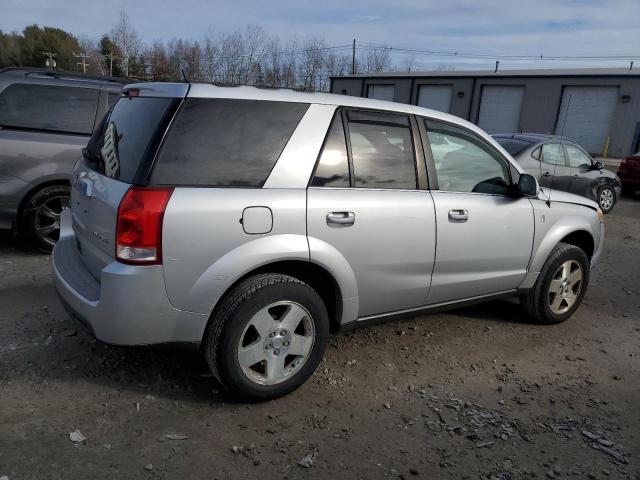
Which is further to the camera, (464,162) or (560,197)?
(560,197)

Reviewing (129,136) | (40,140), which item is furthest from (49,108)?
(129,136)

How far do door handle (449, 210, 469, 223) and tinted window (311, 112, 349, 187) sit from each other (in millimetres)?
879

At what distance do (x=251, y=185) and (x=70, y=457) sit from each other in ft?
5.38

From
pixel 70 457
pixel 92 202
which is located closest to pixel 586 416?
pixel 70 457

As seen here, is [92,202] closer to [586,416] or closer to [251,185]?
[251,185]

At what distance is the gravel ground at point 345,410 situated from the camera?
2.62m

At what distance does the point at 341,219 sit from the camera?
3131 mm

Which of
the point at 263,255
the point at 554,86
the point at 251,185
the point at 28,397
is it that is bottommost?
the point at 28,397

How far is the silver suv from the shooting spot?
2.70m

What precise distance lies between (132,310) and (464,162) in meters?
2.58

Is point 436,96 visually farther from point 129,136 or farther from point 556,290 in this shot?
point 129,136

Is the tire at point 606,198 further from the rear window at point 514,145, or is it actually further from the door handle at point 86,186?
the door handle at point 86,186

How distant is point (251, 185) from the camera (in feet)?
9.49

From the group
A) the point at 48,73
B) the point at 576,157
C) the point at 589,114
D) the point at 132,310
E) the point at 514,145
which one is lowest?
the point at 132,310
